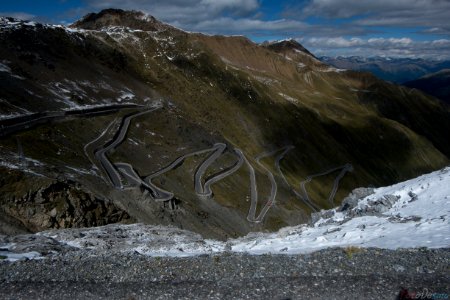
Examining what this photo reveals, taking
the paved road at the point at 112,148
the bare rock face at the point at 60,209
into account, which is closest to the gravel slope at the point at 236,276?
the bare rock face at the point at 60,209

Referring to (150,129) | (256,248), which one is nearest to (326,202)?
(150,129)

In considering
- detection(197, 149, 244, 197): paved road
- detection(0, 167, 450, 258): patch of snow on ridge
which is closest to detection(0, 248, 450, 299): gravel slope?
detection(0, 167, 450, 258): patch of snow on ridge

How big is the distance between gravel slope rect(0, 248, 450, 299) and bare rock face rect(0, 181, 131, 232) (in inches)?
968

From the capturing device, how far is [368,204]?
86.2ft

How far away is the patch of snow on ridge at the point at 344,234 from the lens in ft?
59.7

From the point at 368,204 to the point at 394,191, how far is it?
2.06 meters

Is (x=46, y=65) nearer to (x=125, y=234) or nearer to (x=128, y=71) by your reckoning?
(x=128, y=71)

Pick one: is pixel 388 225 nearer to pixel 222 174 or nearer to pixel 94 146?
pixel 94 146

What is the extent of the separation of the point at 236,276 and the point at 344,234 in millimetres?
8268

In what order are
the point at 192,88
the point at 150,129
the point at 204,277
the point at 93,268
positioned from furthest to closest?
the point at 192,88 → the point at 150,129 → the point at 93,268 → the point at 204,277

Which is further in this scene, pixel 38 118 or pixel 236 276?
pixel 38 118

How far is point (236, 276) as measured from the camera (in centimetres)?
1367

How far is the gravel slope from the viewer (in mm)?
12148

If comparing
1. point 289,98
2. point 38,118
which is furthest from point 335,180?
point 38,118
